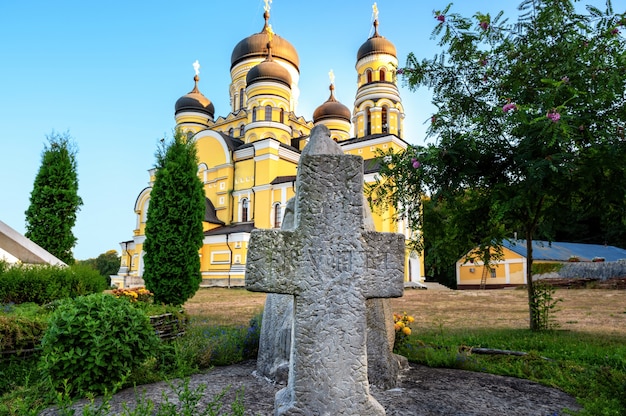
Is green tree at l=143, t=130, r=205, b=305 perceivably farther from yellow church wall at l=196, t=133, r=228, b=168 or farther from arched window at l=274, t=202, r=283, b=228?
yellow church wall at l=196, t=133, r=228, b=168

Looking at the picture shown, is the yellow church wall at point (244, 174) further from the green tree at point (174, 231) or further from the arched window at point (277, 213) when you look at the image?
the green tree at point (174, 231)

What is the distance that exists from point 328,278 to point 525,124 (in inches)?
154

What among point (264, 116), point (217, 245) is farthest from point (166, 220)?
point (264, 116)

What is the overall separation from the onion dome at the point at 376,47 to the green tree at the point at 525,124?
22.6 meters

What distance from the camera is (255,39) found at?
34.6 meters

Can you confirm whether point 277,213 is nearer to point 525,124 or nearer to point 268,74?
point 268,74

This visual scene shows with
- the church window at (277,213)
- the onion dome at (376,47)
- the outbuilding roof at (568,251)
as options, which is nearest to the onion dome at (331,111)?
the onion dome at (376,47)

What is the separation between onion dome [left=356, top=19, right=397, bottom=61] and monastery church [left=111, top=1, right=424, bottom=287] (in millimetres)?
67

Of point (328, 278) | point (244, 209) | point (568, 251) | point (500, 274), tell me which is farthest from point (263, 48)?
point (328, 278)

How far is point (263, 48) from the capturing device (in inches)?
1347

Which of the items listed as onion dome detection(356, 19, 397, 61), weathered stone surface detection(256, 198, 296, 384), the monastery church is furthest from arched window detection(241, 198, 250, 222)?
weathered stone surface detection(256, 198, 296, 384)

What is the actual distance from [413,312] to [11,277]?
9.29m

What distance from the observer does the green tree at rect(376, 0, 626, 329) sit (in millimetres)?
5254

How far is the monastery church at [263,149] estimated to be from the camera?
26.6m
